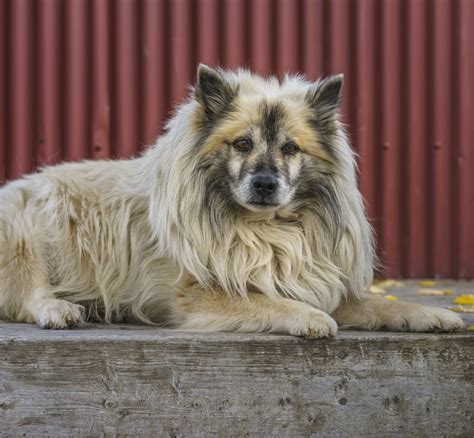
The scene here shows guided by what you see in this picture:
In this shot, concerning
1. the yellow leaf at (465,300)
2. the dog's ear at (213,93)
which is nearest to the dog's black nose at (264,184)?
the dog's ear at (213,93)

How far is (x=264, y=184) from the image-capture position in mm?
3611

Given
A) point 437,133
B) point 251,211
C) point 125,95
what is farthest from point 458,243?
point 251,211

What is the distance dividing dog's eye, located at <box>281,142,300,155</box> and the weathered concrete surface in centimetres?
83

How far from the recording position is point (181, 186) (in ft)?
12.6

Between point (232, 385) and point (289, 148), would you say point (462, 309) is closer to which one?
point (289, 148)

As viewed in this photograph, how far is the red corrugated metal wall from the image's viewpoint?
6230 millimetres

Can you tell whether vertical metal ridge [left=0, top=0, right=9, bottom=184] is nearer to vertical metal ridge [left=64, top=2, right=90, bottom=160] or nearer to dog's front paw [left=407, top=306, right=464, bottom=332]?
vertical metal ridge [left=64, top=2, right=90, bottom=160]

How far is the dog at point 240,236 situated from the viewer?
12.1 ft

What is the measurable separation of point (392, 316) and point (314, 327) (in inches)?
18.4

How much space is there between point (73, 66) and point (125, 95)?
0.41 metres

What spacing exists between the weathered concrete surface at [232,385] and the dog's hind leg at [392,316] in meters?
0.13

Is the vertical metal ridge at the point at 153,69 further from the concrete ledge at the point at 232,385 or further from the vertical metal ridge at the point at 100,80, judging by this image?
the concrete ledge at the point at 232,385

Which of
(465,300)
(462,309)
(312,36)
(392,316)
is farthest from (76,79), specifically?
(392,316)

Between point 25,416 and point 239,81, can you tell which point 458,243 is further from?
point 25,416
